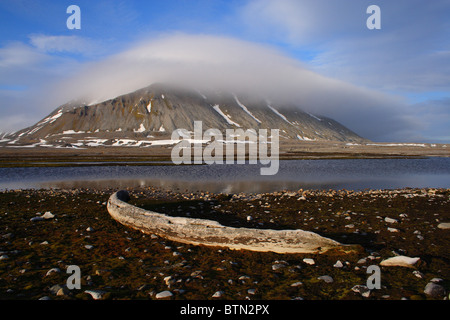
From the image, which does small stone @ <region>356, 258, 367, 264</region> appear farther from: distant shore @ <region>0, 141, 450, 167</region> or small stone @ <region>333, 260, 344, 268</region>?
distant shore @ <region>0, 141, 450, 167</region>

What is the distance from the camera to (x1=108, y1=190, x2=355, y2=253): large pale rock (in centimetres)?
883

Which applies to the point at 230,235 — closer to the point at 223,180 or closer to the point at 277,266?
the point at 277,266

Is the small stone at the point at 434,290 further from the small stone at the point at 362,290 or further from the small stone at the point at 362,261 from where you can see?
the small stone at the point at 362,261

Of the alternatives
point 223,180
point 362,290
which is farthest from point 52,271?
point 223,180

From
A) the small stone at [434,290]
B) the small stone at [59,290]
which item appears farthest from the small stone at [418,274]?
the small stone at [59,290]

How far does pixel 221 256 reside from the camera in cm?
910

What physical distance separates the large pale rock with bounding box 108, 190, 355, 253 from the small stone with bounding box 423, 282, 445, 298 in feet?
7.97

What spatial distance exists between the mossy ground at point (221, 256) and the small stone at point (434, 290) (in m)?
0.15

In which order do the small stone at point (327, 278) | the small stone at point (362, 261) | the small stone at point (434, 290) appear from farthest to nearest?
the small stone at point (362, 261) → the small stone at point (327, 278) → the small stone at point (434, 290)

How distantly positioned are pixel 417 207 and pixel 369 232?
6.89 metres

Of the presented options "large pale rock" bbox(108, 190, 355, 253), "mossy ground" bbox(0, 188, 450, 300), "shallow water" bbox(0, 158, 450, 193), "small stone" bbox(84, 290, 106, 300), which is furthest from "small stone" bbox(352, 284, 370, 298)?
"shallow water" bbox(0, 158, 450, 193)

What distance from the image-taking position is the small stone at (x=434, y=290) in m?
6.36
